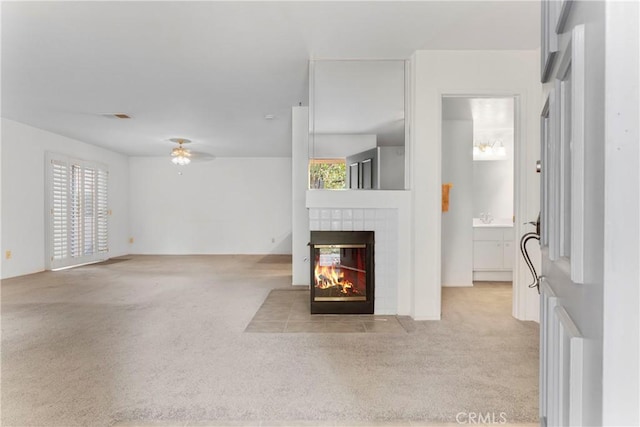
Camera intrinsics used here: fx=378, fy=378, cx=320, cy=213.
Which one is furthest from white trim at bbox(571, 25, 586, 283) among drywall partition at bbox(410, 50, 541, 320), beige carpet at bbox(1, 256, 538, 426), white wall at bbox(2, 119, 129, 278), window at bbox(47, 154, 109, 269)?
window at bbox(47, 154, 109, 269)

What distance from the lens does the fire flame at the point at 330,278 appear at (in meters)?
3.55

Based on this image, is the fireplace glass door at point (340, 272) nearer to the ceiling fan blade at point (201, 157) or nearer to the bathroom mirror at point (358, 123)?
the bathroom mirror at point (358, 123)

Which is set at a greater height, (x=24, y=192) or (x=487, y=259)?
(x=24, y=192)

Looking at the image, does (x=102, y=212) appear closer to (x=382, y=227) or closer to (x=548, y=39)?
(x=382, y=227)

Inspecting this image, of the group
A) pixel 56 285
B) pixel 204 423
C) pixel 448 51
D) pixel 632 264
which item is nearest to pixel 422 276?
pixel 448 51

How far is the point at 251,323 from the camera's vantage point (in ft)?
10.5

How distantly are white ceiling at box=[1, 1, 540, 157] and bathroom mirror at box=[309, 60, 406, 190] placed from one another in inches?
6.2

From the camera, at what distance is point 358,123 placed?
11.8 feet

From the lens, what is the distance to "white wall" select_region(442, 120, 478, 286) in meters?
4.98

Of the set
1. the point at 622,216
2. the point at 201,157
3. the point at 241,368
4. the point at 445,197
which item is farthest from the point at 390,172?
the point at 201,157

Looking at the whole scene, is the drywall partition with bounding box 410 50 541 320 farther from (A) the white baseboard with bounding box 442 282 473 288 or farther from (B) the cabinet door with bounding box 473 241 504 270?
(B) the cabinet door with bounding box 473 241 504 270

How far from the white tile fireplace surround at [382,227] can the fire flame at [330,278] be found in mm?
299

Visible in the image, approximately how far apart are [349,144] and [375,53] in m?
0.83

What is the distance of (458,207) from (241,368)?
147 inches
